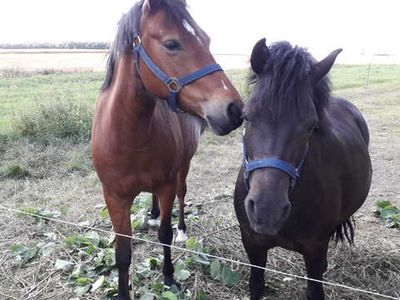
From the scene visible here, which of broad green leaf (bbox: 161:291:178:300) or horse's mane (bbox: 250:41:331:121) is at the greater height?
horse's mane (bbox: 250:41:331:121)

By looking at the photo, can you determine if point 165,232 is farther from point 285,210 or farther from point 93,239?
point 285,210

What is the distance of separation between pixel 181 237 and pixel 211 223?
14.2 inches

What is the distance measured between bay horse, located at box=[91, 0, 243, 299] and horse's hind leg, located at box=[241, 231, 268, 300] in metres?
0.70

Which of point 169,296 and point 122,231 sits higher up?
point 122,231

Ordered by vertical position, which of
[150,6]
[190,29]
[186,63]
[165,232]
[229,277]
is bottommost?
[229,277]

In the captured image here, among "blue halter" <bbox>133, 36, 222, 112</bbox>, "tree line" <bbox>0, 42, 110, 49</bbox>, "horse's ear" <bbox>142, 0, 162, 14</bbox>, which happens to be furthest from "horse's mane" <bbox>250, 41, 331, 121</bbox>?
"tree line" <bbox>0, 42, 110, 49</bbox>

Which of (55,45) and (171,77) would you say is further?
(55,45)

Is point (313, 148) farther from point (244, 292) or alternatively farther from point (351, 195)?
point (244, 292)

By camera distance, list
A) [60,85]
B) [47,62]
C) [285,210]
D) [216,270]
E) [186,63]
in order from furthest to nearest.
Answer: [47,62]
[60,85]
[216,270]
[186,63]
[285,210]

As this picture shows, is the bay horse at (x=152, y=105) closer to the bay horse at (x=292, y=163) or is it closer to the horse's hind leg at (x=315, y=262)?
the bay horse at (x=292, y=163)

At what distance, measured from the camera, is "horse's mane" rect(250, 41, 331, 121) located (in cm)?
190

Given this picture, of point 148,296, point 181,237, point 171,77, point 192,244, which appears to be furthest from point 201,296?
point 171,77

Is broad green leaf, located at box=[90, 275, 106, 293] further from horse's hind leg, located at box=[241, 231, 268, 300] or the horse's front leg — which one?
horse's hind leg, located at box=[241, 231, 268, 300]

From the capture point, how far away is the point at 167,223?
3.12 m
